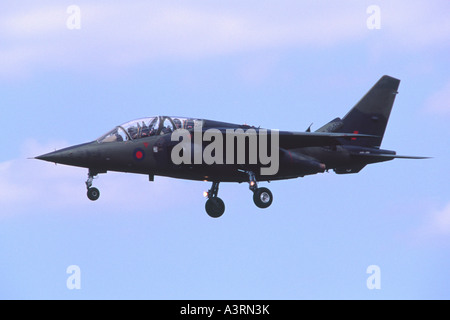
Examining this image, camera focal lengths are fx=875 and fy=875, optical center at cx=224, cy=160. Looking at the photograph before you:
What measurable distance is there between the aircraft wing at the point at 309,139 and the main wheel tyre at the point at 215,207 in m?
3.48

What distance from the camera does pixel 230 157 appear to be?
3472 cm

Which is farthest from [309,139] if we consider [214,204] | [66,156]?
[66,156]

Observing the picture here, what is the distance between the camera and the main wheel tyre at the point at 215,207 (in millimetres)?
36188

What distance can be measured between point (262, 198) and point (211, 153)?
2.78 m

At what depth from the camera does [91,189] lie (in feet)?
109

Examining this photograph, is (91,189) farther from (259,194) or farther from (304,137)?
(304,137)

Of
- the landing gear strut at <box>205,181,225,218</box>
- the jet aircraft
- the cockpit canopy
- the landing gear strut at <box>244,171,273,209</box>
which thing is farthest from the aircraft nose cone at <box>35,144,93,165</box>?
the landing gear strut at <box>244,171,273,209</box>

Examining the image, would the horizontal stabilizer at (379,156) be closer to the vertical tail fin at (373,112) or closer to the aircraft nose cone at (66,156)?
the vertical tail fin at (373,112)

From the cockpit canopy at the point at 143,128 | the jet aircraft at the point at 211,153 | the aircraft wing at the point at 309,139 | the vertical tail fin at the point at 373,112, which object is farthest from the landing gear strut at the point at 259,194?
the vertical tail fin at the point at 373,112

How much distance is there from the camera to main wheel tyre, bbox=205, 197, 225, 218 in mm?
36188

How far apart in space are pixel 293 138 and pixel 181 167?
4.75m

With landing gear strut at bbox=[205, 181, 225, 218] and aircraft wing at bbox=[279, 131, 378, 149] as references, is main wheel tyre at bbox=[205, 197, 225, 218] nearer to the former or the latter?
landing gear strut at bbox=[205, 181, 225, 218]
